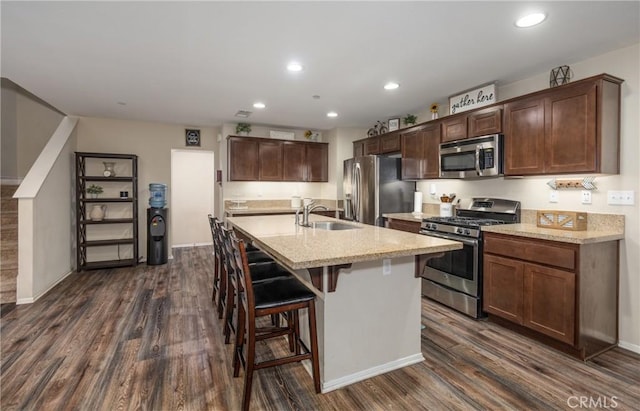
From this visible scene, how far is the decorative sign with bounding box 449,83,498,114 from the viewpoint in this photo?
3396 millimetres

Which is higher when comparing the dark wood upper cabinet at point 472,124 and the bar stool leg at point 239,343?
the dark wood upper cabinet at point 472,124

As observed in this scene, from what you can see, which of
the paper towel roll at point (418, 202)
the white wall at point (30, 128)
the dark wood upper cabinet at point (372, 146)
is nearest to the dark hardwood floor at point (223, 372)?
the paper towel roll at point (418, 202)

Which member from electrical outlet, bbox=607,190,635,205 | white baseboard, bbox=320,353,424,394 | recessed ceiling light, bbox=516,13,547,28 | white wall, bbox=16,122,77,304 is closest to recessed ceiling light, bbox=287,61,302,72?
recessed ceiling light, bbox=516,13,547,28

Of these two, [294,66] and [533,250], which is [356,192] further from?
[533,250]

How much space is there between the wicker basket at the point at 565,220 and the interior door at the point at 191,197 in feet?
20.2

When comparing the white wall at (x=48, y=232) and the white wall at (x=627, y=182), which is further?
the white wall at (x=48, y=232)

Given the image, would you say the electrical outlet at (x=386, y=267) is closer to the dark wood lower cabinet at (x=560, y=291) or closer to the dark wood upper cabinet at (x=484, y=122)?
the dark wood lower cabinet at (x=560, y=291)

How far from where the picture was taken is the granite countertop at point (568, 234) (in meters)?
2.35

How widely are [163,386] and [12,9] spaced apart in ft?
8.70

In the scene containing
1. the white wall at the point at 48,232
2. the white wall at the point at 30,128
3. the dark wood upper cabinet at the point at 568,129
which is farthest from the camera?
the white wall at the point at 30,128

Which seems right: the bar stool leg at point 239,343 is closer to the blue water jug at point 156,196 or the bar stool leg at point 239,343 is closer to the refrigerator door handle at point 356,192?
the refrigerator door handle at point 356,192

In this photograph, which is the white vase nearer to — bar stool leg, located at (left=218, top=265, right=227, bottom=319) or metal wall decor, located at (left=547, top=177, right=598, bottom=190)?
bar stool leg, located at (left=218, top=265, right=227, bottom=319)

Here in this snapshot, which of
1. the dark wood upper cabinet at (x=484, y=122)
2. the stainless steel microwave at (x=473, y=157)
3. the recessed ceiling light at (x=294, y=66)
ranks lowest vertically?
the stainless steel microwave at (x=473, y=157)

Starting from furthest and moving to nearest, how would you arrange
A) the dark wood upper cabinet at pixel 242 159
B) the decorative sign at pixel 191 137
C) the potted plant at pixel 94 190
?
1. the decorative sign at pixel 191 137
2. the dark wood upper cabinet at pixel 242 159
3. the potted plant at pixel 94 190
